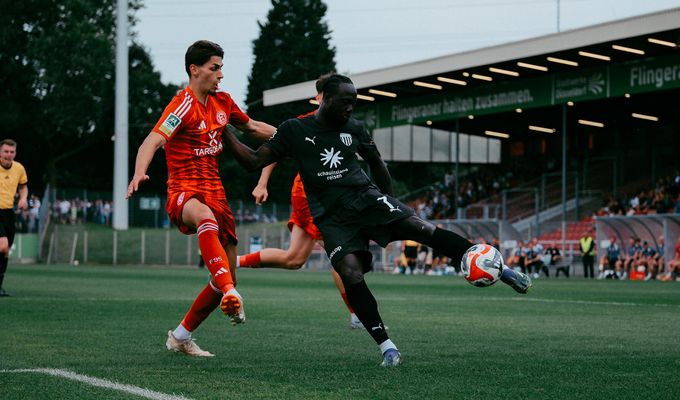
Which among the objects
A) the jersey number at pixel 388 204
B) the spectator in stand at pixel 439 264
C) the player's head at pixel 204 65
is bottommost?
the spectator in stand at pixel 439 264

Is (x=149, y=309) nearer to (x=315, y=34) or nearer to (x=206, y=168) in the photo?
(x=206, y=168)

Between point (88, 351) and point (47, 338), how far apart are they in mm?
1114

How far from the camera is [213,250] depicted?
709 centimetres

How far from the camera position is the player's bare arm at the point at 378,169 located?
23.3 ft

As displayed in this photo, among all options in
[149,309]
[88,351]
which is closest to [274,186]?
[149,309]

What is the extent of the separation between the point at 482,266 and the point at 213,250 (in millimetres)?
1879

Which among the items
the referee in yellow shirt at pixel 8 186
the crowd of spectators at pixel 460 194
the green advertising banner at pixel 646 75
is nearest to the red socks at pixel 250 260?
the referee in yellow shirt at pixel 8 186

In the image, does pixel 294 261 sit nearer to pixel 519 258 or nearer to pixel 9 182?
pixel 9 182

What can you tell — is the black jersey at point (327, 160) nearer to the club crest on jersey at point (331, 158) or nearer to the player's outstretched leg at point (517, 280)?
the club crest on jersey at point (331, 158)

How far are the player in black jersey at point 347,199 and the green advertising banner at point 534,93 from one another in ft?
102

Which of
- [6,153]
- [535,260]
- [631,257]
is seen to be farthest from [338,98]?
[535,260]

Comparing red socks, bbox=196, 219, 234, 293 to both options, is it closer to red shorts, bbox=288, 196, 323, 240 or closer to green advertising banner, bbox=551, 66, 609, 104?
red shorts, bbox=288, 196, 323, 240

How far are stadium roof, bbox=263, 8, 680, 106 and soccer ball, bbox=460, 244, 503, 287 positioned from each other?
27.9 meters

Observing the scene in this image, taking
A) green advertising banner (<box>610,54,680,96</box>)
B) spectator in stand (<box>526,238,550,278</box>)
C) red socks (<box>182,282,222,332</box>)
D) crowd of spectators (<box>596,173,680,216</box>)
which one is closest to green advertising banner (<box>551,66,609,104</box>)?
green advertising banner (<box>610,54,680,96</box>)
